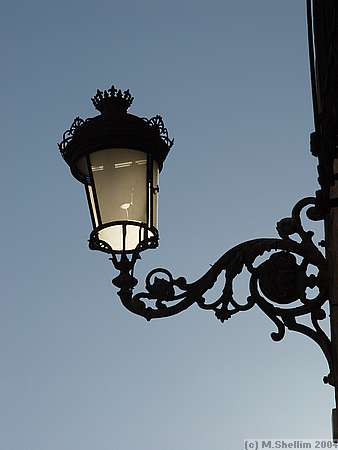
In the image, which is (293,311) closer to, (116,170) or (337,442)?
(337,442)

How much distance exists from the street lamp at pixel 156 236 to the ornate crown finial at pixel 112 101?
0.04 ft

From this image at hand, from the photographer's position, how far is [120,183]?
4.45 meters

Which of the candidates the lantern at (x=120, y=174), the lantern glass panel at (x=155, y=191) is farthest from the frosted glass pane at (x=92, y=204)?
the lantern glass panel at (x=155, y=191)

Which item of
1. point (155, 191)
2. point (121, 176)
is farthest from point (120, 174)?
point (155, 191)

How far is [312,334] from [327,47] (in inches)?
45.5

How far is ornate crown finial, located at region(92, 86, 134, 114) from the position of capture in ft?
15.3

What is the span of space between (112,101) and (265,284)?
1.09 m

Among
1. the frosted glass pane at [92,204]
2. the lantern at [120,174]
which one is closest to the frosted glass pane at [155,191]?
the lantern at [120,174]

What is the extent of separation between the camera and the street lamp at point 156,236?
168 inches

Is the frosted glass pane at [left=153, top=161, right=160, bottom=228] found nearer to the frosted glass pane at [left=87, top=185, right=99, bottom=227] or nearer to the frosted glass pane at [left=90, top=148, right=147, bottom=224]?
the frosted glass pane at [left=90, top=148, right=147, bottom=224]

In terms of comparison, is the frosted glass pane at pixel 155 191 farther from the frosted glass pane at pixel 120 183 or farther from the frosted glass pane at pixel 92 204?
the frosted glass pane at pixel 92 204

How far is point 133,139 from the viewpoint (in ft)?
14.7

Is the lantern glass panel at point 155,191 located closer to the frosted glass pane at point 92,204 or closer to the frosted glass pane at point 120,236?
the frosted glass pane at point 120,236

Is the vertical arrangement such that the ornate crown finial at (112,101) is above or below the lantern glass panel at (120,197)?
above
